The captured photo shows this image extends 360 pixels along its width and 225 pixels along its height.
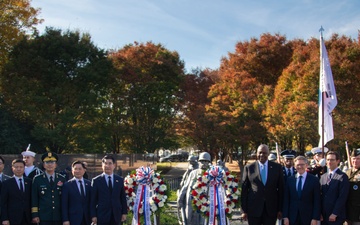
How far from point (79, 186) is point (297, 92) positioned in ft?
51.1

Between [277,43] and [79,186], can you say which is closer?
[79,186]

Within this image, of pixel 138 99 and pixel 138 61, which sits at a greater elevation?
pixel 138 61

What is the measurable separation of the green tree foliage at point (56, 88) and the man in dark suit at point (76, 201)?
14879 mm

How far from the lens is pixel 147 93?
25688 mm

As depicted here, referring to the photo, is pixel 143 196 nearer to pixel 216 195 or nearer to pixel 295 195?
pixel 216 195

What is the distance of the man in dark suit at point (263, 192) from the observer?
22.5ft

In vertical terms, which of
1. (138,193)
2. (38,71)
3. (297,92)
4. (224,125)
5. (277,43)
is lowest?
(138,193)

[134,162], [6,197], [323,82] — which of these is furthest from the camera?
[134,162]

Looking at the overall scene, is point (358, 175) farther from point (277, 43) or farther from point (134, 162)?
point (277, 43)

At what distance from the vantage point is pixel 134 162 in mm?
20156

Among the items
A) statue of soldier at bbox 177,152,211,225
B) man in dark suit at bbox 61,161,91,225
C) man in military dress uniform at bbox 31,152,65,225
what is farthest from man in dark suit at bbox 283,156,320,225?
man in military dress uniform at bbox 31,152,65,225

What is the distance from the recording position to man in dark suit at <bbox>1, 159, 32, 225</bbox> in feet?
22.1

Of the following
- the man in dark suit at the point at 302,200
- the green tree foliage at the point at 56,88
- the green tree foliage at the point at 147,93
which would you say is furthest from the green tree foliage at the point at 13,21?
the man in dark suit at the point at 302,200

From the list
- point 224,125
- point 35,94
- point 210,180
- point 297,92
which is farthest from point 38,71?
point 210,180
